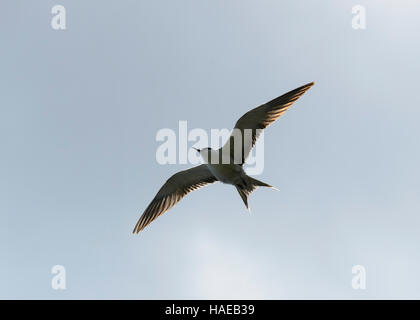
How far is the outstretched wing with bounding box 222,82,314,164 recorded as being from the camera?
8258 mm

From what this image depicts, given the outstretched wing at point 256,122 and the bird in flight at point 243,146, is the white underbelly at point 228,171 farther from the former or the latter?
the outstretched wing at point 256,122

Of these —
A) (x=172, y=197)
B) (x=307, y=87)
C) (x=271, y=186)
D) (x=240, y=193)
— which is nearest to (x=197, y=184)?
(x=172, y=197)

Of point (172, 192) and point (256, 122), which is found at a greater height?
point (256, 122)

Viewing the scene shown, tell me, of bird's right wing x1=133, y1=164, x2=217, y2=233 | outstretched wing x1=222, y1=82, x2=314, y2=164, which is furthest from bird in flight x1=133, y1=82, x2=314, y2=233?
bird's right wing x1=133, y1=164, x2=217, y2=233

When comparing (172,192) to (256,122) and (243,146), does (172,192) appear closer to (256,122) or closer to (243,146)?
(243,146)

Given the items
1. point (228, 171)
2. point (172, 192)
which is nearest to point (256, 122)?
point (228, 171)

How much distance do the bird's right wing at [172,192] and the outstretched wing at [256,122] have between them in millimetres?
1054

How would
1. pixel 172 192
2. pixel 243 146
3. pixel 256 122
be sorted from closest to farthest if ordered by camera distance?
pixel 256 122 → pixel 243 146 → pixel 172 192

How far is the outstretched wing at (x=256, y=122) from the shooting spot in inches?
325

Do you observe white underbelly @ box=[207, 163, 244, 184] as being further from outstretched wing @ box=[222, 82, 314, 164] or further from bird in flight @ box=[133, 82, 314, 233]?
outstretched wing @ box=[222, 82, 314, 164]

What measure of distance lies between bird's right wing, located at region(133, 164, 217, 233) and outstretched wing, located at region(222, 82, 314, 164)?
1.05 meters

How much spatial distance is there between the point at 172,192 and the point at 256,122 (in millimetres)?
2408

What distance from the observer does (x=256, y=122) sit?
830 cm
